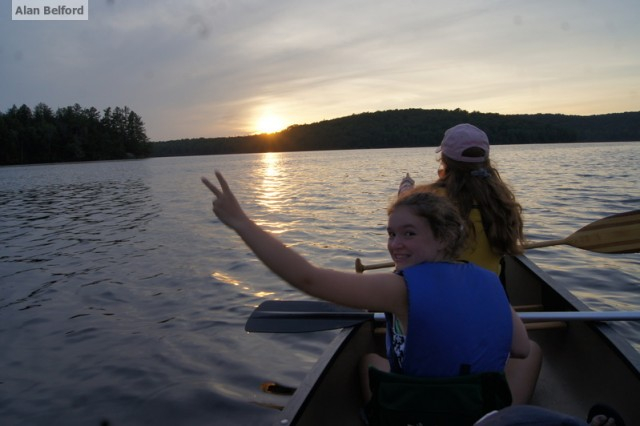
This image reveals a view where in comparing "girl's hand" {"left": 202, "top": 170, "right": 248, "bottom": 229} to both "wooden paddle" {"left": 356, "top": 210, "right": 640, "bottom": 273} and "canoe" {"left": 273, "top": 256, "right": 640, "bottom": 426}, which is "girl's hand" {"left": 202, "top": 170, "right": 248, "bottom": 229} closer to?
"canoe" {"left": 273, "top": 256, "right": 640, "bottom": 426}

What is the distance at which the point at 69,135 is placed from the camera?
88.2 meters

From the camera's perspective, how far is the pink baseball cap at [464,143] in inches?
121

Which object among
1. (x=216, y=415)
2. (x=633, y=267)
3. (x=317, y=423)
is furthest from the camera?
(x=633, y=267)

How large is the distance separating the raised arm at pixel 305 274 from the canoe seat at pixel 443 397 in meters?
0.31

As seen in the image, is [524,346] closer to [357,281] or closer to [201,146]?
[357,281]

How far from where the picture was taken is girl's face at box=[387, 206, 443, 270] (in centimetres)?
188

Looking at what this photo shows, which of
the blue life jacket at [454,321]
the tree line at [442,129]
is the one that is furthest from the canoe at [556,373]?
the tree line at [442,129]

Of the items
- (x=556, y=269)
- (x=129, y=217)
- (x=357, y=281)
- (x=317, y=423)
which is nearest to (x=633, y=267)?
(x=556, y=269)

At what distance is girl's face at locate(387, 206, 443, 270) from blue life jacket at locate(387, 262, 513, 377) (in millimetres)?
97

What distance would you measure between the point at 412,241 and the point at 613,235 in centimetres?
303

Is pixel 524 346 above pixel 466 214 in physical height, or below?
below

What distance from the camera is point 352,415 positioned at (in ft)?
10.2

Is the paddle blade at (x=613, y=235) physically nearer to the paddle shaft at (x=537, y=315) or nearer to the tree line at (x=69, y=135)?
the paddle shaft at (x=537, y=315)

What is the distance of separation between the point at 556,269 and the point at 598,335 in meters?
4.76
